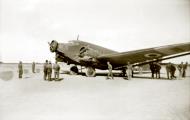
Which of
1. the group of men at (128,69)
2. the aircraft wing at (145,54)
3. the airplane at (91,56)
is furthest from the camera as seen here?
the airplane at (91,56)

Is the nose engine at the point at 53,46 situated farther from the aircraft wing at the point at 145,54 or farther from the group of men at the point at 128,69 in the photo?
the aircraft wing at the point at 145,54

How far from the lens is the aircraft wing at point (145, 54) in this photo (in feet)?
52.5

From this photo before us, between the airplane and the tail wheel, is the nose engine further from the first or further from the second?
the tail wheel

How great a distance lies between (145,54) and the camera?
17953mm

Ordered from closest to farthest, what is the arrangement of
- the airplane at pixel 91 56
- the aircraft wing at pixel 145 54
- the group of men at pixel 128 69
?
1. the aircraft wing at pixel 145 54
2. the group of men at pixel 128 69
3. the airplane at pixel 91 56

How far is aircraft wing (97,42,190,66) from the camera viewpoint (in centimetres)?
1602

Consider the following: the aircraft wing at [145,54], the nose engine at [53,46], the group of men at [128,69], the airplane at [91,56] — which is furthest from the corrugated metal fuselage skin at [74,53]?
the group of men at [128,69]

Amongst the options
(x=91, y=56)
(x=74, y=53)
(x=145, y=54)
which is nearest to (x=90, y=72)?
(x=91, y=56)

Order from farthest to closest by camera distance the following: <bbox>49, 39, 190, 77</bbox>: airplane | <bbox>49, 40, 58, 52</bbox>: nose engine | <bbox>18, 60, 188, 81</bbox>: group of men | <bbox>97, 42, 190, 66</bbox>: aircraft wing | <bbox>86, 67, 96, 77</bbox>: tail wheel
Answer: <bbox>86, 67, 96, 77</bbox>: tail wheel
<bbox>49, 40, 58, 52</bbox>: nose engine
<bbox>49, 39, 190, 77</bbox>: airplane
<bbox>18, 60, 188, 81</bbox>: group of men
<bbox>97, 42, 190, 66</bbox>: aircraft wing

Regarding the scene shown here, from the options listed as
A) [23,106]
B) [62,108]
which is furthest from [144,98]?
[23,106]

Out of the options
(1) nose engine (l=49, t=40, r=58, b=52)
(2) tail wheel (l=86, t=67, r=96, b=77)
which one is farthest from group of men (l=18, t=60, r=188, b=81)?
(1) nose engine (l=49, t=40, r=58, b=52)

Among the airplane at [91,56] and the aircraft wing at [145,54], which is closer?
the aircraft wing at [145,54]

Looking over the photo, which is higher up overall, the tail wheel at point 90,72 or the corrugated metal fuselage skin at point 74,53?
the corrugated metal fuselage skin at point 74,53
